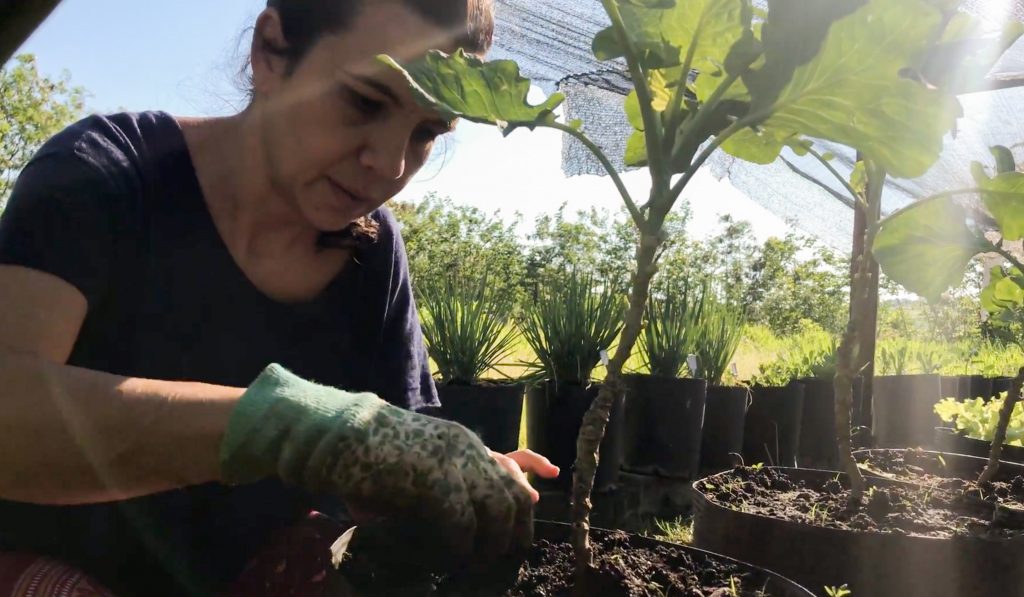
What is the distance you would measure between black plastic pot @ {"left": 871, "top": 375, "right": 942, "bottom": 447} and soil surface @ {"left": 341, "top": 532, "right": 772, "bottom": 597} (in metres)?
3.53

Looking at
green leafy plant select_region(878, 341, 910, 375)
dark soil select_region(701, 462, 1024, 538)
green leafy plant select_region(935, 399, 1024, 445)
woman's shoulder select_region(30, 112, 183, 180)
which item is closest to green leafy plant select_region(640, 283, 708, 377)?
green leafy plant select_region(935, 399, 1024, 445)

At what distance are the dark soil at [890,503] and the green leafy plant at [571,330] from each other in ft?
→ 4.64

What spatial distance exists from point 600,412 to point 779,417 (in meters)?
2.90

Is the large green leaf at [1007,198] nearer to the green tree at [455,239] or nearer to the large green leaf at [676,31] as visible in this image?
the large green leaf at [676,31]

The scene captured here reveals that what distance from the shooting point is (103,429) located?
0.82 m

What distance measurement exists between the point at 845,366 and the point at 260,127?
119cm

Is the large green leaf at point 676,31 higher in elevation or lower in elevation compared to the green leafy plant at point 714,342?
higher

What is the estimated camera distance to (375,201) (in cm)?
130

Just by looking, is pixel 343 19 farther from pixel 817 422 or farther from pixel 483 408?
pixel 817 422

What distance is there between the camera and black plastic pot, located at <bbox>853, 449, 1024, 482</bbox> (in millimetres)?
1746

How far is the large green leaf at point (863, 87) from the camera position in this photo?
2.33ft

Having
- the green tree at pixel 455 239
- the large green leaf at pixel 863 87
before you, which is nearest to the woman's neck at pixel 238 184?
the large green leaf at pixel 863 87

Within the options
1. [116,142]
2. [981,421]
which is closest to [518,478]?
[116,142]

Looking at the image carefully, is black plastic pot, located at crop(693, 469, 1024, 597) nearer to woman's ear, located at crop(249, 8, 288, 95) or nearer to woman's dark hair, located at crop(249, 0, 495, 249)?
woman's dark hair, located at crop(249, 0, 495, 249)
